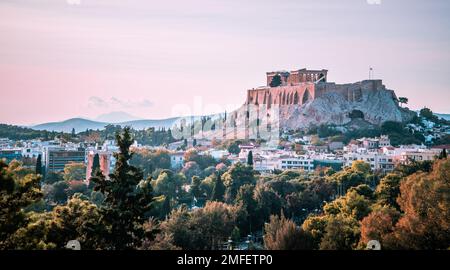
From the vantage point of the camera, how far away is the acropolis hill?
44125mm

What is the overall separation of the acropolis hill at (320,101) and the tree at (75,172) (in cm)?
1858

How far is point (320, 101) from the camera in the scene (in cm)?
4525

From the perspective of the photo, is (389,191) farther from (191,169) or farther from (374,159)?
(191,169)

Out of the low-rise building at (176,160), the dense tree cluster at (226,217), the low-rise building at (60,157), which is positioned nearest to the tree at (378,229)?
the dense tree cluster at (226,217)

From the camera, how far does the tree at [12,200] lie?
218 inches

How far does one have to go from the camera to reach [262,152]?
3453 cm

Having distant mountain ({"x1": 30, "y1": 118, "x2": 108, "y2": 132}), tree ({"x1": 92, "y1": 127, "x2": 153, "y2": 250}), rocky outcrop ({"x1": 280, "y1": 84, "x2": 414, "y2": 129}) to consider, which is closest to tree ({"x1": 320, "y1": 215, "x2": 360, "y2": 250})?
tree ({"x1": 92, "y1": 127, "x2": 153, "y2": 250})

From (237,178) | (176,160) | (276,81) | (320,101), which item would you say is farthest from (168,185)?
(276,81)

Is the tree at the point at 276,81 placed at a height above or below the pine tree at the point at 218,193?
above

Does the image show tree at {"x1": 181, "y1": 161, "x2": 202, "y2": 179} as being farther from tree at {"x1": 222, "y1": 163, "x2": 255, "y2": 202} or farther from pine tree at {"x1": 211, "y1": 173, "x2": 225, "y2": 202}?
pine tree at {"x1": 211, "y1": 173, "x2": 225, "y2": 202}

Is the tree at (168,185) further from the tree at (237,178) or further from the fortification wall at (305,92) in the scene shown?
the fortification wall at (305,92)

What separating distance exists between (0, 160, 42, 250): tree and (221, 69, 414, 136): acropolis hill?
3739 cm
